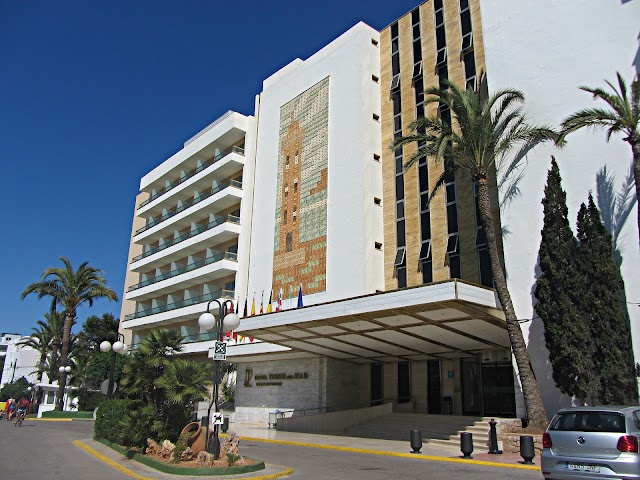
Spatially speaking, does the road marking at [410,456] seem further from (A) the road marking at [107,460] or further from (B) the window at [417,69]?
(B) the window at [417,69]

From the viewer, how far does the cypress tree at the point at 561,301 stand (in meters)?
18.9

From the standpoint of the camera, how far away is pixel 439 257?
28578 mm

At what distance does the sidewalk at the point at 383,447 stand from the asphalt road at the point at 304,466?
2.94ft

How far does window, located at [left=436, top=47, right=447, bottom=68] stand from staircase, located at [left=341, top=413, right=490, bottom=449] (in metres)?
19.8

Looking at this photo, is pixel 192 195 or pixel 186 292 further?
pixel 192 195

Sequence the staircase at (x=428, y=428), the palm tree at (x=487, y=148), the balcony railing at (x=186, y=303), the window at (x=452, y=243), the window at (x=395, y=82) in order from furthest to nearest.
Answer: the balcony railing at (x=186, y=303) < the window at (x=395, y=82) < the window at (x=452, y=243) < the staircase at (x=428, y=428) < the palm tree at (x=487, y=148)

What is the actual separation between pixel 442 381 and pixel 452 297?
1221cm

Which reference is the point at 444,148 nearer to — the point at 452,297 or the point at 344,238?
the point at 452,297

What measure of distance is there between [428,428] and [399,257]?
31.8 feet

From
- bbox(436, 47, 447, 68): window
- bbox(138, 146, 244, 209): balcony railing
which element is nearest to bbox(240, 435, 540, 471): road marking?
bbox(436, 47, 447, 68): window

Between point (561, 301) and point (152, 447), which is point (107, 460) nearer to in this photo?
point (152, 447)

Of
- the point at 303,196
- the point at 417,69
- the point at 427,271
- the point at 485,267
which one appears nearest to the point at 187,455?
the point at 485,267

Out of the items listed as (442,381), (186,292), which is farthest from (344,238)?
(186,292)

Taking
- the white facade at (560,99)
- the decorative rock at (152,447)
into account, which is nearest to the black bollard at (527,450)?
the white facade at (560,99)
